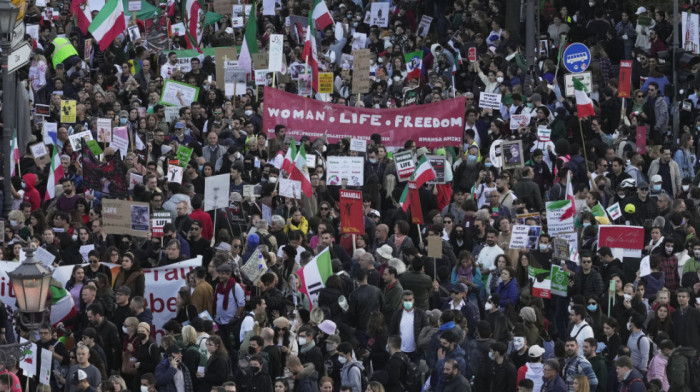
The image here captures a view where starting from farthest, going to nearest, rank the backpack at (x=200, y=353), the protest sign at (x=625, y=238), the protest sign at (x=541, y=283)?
1. the protest sign at (x=625, y=238)
2. the protest sign at (x=541, y=283)
3. the backpack at (x=200, y=353)

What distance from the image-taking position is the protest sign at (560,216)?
858 inches

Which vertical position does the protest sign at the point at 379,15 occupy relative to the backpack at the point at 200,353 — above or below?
above

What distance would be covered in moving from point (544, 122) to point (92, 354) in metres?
10.3

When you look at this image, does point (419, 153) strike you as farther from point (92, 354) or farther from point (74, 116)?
point (92, 354)

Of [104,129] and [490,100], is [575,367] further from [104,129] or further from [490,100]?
[104,129]

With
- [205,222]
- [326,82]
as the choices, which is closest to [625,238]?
[205,222]

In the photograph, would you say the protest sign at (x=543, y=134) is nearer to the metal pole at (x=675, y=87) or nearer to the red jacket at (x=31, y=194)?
the metal pole at (x=675, y=87)

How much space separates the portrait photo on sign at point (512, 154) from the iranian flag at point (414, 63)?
6588 mm

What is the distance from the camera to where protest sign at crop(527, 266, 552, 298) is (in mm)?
20234

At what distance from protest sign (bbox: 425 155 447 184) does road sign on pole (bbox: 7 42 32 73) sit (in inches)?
218

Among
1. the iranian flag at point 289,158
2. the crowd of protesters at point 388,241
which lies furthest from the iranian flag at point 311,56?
the iranian flag at point 289,158

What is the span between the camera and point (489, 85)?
1155 inches

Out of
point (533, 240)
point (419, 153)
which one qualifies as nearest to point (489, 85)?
point (419, 153)

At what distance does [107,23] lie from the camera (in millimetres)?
30406
